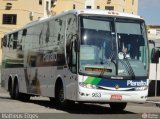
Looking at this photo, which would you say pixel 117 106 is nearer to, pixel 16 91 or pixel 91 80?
pixel 91 80

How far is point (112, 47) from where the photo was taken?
18.8 metres

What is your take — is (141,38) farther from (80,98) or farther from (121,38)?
(80,98)

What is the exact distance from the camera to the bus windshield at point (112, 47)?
1852 centimetres

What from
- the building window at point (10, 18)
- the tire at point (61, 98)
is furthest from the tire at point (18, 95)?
the building window at point (10, 18)

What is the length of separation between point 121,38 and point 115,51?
0.57 metres

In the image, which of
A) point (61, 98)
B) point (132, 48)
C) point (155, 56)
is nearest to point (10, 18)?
point (61, 98)

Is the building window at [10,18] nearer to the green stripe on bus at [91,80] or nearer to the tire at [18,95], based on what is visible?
the tire at [18,95]

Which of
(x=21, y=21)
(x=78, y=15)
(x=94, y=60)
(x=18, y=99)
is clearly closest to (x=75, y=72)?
(x=94, y=60)

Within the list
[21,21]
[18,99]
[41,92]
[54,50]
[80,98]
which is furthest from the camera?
[21,21]

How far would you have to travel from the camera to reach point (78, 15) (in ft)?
62.1

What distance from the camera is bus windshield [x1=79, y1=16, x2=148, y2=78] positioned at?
18.5 meters

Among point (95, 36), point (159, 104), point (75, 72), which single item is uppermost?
point (95, 36)

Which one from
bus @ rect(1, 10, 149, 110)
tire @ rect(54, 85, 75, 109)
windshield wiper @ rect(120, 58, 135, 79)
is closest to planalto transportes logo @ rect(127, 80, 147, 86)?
bus @ rect(1, 10, 149, 110)

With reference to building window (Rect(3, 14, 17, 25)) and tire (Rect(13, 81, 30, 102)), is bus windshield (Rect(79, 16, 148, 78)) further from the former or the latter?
building window (Rect(3, 14, 17, 25))
